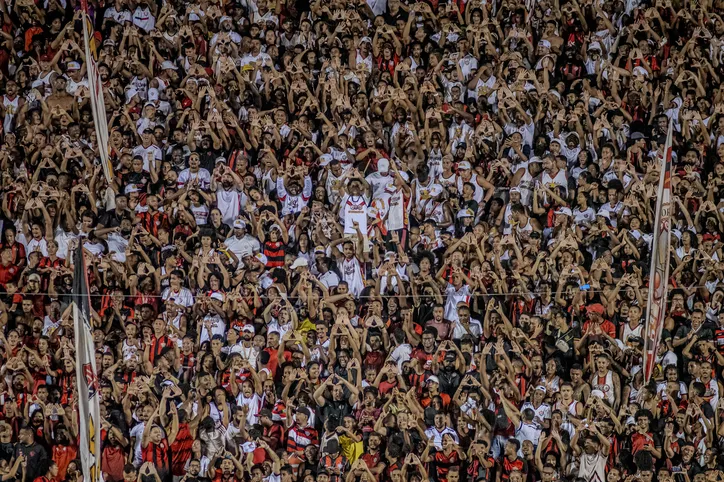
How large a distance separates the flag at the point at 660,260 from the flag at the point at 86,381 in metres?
5.44

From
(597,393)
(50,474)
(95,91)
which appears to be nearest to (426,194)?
(597,393)

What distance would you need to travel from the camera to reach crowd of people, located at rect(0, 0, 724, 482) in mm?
16594

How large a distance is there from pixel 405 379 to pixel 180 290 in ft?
9.54

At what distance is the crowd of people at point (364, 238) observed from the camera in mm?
16594

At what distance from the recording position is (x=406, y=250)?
1836cm

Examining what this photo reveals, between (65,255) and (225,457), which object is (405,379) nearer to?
(225,457)

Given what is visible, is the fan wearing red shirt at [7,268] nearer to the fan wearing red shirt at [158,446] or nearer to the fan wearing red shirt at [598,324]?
the fan wearing red shirt at [158,446]

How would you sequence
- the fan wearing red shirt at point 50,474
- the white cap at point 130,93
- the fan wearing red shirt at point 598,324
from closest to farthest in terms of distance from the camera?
the fan wearing red shirt at point 50,474, the fan wearing red shirt at point 598,324, the white cap at point 130,93

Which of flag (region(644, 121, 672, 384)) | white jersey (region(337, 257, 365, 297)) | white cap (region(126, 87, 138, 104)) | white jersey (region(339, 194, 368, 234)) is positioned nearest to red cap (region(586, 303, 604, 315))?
flag (region(644, 121, 672, 384))

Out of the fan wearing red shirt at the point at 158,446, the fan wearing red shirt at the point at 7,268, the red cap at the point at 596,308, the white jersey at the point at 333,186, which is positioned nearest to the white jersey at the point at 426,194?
the white jersey at the point at 333,186

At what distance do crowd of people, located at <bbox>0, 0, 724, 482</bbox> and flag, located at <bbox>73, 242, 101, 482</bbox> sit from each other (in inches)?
105

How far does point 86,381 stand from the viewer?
1354 cm

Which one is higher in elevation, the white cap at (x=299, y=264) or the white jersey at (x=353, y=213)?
the white jersey at (x=353, y=213)

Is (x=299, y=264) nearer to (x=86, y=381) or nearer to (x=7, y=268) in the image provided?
(x=7, y=268)
